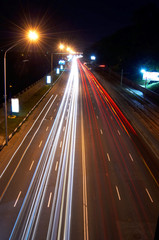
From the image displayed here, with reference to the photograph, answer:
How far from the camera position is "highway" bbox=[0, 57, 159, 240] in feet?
50.3

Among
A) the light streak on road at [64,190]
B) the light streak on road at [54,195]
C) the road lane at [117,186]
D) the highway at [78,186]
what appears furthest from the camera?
the road lane at [117,186]

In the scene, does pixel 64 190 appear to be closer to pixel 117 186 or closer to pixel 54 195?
pixel 54 195

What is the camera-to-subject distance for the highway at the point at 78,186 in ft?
50.3

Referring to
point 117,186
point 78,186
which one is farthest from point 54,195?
point 117,186

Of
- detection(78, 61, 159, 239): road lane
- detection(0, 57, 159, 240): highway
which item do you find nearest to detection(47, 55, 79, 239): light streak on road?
detection(0, 57, 159, 240): highway

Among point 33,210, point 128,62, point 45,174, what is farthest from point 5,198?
point 128,62

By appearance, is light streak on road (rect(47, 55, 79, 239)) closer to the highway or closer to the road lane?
the highway

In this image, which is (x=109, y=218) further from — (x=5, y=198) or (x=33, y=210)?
(x=5, y=198)

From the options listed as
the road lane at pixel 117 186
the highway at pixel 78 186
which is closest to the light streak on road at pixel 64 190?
the highway at pixel 78 186

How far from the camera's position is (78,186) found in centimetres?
2019

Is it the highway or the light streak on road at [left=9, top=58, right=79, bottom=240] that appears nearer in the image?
the light streak on road at [left=9, top=58, right=79, bottom=240]

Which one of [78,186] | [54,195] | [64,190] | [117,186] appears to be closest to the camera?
[54,195]

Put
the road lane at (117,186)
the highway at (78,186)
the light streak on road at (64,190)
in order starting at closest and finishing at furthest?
the light streak on road at (64,190) → the highway at (78,186) → the road lane at (117,186)

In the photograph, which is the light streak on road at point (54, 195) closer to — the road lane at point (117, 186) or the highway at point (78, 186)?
the highway at point (78, 186)
